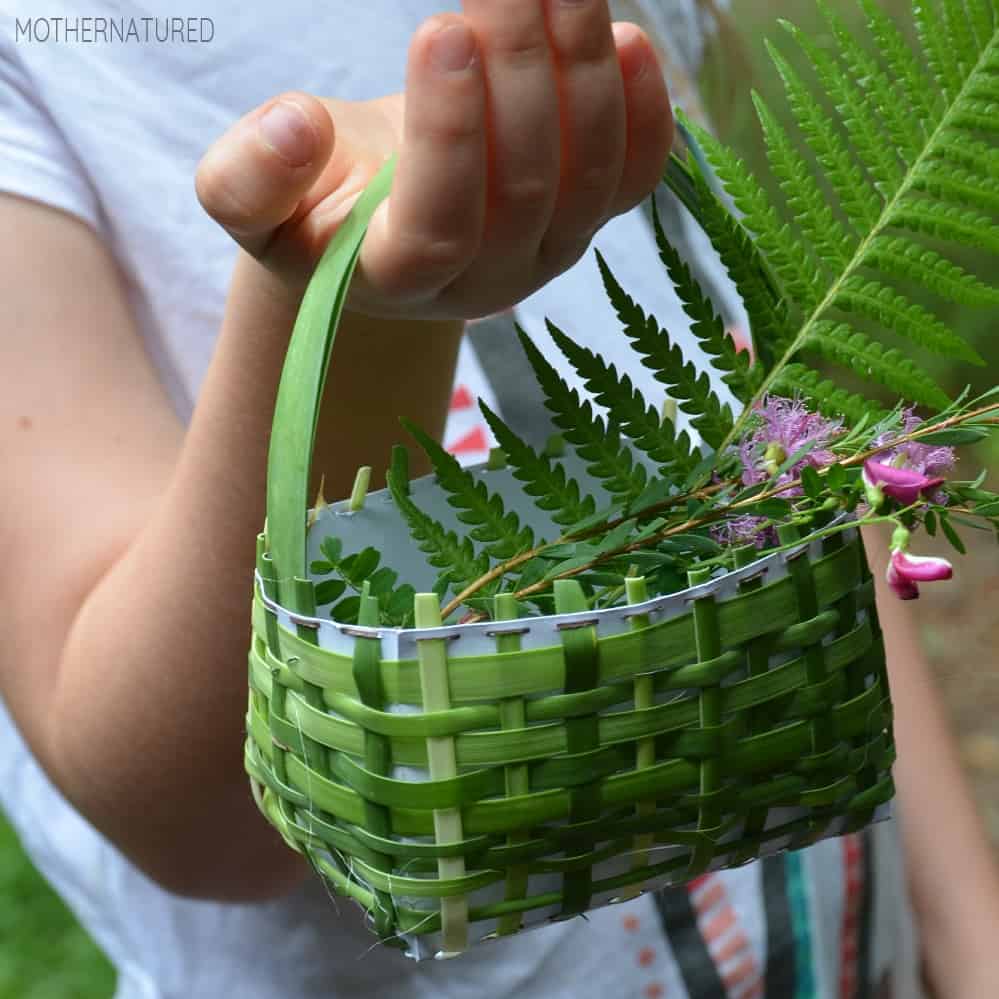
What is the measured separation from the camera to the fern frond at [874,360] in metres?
0.49

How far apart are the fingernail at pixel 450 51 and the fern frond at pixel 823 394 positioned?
21 centimetres

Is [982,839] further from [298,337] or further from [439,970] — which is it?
[298,337]

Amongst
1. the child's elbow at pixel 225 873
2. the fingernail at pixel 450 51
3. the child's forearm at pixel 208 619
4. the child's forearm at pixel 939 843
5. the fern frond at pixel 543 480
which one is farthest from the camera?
the child's forearm at pixel 939 843

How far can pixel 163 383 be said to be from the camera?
2.99 ft

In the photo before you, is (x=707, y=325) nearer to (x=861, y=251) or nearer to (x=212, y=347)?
(x=861, y=251)

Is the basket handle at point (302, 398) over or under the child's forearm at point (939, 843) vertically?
over

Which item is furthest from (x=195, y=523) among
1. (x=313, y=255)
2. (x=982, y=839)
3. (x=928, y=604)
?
(x=928, y=604)

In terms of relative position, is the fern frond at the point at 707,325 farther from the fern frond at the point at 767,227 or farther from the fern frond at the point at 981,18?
the fern frond at the point at 981,18

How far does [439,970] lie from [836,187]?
59cm

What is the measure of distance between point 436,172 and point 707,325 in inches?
6.3

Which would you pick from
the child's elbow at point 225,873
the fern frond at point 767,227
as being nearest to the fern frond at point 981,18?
the fern frond at point 767,227

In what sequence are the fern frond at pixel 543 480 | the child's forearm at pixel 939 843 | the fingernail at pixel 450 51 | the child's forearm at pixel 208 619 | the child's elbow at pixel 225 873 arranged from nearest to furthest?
1. the fingernail at pixel 450 51
2. the fern frond at pixel 543 480
3. the child's forearm at pixel 208 619
4. the child's elbow at pixel 225 873
5. the child's forearm at pixel 939 843

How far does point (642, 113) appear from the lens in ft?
1.44

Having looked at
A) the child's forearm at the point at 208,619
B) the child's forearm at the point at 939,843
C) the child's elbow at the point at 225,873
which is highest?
the child's forearm at the point at 208,619
